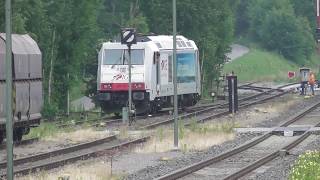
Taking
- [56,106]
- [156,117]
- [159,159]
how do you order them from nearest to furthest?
[159,159], [156,117], [56,106]

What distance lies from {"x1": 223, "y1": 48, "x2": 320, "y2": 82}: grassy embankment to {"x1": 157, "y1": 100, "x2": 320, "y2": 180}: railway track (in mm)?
58865

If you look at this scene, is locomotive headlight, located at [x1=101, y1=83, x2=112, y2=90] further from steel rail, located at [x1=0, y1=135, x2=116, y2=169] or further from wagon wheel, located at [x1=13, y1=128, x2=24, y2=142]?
wagon wheel, located at [x1=13, y1=128, x2=24, y2=142]

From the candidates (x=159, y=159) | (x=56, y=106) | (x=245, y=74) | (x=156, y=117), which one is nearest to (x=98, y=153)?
(x=159, y=159)

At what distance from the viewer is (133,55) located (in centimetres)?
3753

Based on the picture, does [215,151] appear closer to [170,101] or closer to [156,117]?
[156,117]

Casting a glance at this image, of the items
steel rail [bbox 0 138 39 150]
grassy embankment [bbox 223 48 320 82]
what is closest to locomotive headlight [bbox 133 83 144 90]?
steel rail [bbox 0 138 39 150]

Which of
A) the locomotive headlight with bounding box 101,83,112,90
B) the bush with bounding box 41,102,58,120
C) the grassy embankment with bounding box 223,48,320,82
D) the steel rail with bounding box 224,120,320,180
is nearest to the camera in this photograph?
the steel rail with bounding box 224,120,320,180

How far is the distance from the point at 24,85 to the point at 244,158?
24.0 ft

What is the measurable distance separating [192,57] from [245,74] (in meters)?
50.5

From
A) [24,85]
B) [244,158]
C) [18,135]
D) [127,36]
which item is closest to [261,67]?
[127,36]

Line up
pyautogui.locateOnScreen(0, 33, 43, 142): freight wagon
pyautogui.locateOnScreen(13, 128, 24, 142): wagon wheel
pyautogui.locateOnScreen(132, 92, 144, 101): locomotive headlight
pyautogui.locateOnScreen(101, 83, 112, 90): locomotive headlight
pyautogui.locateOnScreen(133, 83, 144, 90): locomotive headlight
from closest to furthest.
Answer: pyautogui.locateOnScreen(0, 33, 43, 142): freight wagon → pyautogui.locateOnScreen(13, 128, 24, 142): wagon wheel → pyautogui.locateOnScreen(132, 92, 144, 101): locomotive headlight → pyautogui.locateOnScreen(133, 83, 144, 90): locomotive headlight → pyautogui.locateOnScreen(101, 83, 112, 90): locomotive headlight

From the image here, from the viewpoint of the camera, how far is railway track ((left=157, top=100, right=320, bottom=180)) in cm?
1777

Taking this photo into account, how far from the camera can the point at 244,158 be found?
21.3 meters

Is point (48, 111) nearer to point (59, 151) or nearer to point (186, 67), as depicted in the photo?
point (186, 67)
